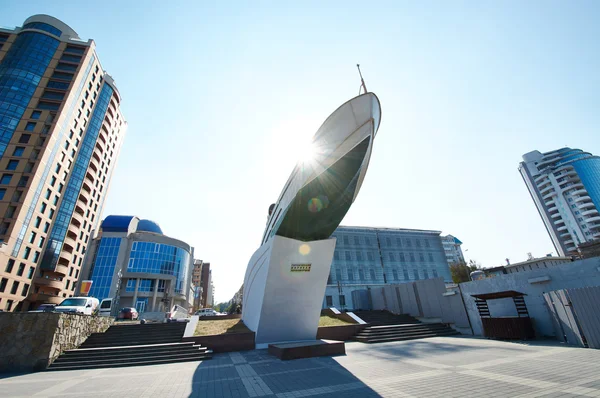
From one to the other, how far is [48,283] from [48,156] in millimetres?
19529

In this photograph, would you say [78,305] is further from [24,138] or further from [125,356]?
[24,138]

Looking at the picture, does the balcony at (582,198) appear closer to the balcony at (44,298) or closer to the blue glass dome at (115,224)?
the blue glass dome at (115,224)

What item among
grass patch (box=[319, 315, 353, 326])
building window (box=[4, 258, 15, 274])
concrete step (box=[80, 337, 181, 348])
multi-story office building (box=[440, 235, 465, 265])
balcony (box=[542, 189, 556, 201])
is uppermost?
balcony (box=[542, 189, 556, 201])

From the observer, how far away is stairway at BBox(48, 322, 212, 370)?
1171 centimetres

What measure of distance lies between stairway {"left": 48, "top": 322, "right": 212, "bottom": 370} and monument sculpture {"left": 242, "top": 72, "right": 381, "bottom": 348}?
12.2 ft

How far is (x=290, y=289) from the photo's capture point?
14.7 metres

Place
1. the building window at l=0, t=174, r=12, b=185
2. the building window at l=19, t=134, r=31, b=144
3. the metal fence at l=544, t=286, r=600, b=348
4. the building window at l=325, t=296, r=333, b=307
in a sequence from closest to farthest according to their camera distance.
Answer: the metal fence at l=544, t=286, r=600, b=348, the building window at l=0, t=174, r=12, b=185, the building window at l=19, t=134, r=31, b=144, the building window at l=325, t=296, r=333, b=307

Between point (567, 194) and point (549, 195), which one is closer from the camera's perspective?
point (567, 194)

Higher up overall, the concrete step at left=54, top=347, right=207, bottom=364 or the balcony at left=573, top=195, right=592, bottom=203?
the balcony at left=573, top=195, right=592, bottom=203

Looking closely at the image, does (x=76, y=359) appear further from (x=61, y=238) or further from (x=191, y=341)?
(x=61, y=238)

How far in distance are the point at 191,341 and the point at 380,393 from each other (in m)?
11.4

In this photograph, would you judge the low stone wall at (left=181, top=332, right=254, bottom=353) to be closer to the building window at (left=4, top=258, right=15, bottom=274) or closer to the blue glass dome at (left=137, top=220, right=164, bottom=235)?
the building window at (left=4, top=258, right=15, bottom=274)

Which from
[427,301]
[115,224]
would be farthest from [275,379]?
[115,224]

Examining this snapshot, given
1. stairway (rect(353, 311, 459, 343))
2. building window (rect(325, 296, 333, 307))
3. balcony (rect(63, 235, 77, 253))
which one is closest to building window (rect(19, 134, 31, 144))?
balcony (rect(63, 235, 77, 253))
